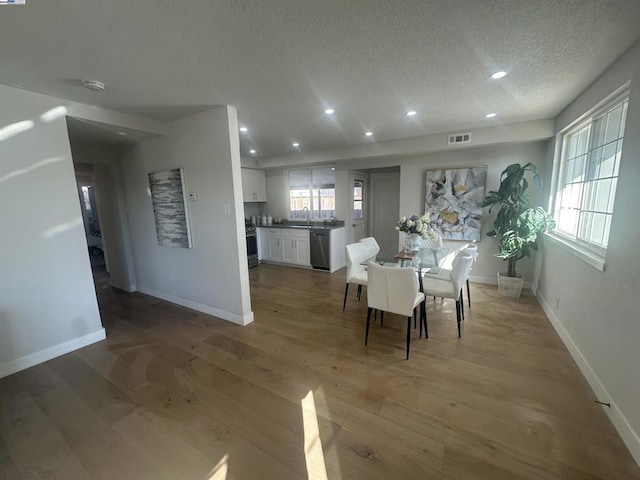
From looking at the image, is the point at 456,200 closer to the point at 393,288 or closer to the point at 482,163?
the point at 482,163

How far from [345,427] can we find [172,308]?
292 cm

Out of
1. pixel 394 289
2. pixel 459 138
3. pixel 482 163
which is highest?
pixel 459 138

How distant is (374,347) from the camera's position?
99.7 inches

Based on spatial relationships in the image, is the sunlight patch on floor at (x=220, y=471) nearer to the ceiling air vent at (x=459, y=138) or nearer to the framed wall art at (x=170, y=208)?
the framed wall art at (x=170, y=208)

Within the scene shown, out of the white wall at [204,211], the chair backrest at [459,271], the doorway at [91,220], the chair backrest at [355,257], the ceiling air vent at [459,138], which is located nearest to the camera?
the chair backrest at [459,271]

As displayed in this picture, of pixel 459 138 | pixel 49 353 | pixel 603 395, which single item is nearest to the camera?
pixel 603 395

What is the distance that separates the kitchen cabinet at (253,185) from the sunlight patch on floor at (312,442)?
457 cm

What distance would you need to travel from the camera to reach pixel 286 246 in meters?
5.66

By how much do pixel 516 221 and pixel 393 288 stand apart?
2.39m

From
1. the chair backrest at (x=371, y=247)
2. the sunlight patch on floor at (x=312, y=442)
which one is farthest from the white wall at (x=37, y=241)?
the chair backrest at (x=371, y=247)

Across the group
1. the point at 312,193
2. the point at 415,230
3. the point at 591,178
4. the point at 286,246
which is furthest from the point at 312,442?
the point at 312,193

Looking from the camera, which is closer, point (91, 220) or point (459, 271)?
point (459, 271)

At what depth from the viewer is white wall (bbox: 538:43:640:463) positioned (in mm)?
A: 1525

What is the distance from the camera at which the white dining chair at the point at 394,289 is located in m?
2.25
